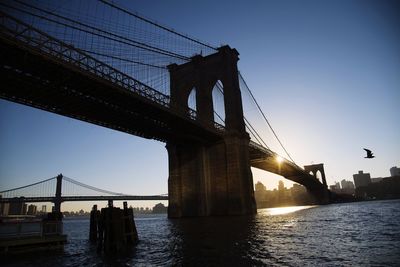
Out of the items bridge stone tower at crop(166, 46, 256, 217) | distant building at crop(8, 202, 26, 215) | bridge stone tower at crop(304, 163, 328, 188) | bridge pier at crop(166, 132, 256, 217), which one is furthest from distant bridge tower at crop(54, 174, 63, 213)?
bridge stone tower at crop(304, 163, 328, 188)

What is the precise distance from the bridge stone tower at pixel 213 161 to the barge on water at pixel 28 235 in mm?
23667

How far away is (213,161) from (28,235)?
1112 inches

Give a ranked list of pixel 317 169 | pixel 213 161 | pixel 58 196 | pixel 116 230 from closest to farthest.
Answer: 1. pixel 116 230
2. pixel 213 161
3. pixel 58 196
4. pixel 317 169

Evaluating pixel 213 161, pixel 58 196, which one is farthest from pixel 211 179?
pixel 58 196

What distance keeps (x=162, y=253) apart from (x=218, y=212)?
26870 mm

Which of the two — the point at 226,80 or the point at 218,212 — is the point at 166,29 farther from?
the point at 218,212

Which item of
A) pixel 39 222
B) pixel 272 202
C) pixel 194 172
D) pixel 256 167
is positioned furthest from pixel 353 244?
pixel 272 202

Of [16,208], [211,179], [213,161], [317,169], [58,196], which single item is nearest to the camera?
[211,179]

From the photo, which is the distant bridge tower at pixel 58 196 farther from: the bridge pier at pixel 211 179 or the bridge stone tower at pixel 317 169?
the bridge stone tower at pixel 317 169

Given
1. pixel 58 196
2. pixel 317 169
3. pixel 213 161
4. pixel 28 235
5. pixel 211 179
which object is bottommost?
A: pixel 28 235

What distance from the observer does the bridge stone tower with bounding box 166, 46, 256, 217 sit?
40188mm

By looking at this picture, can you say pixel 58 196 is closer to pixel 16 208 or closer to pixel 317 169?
pixel 16 208

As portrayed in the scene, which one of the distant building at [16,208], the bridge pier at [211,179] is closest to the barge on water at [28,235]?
the bridge pier at [211,179]

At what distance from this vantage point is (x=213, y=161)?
42.6 meters
